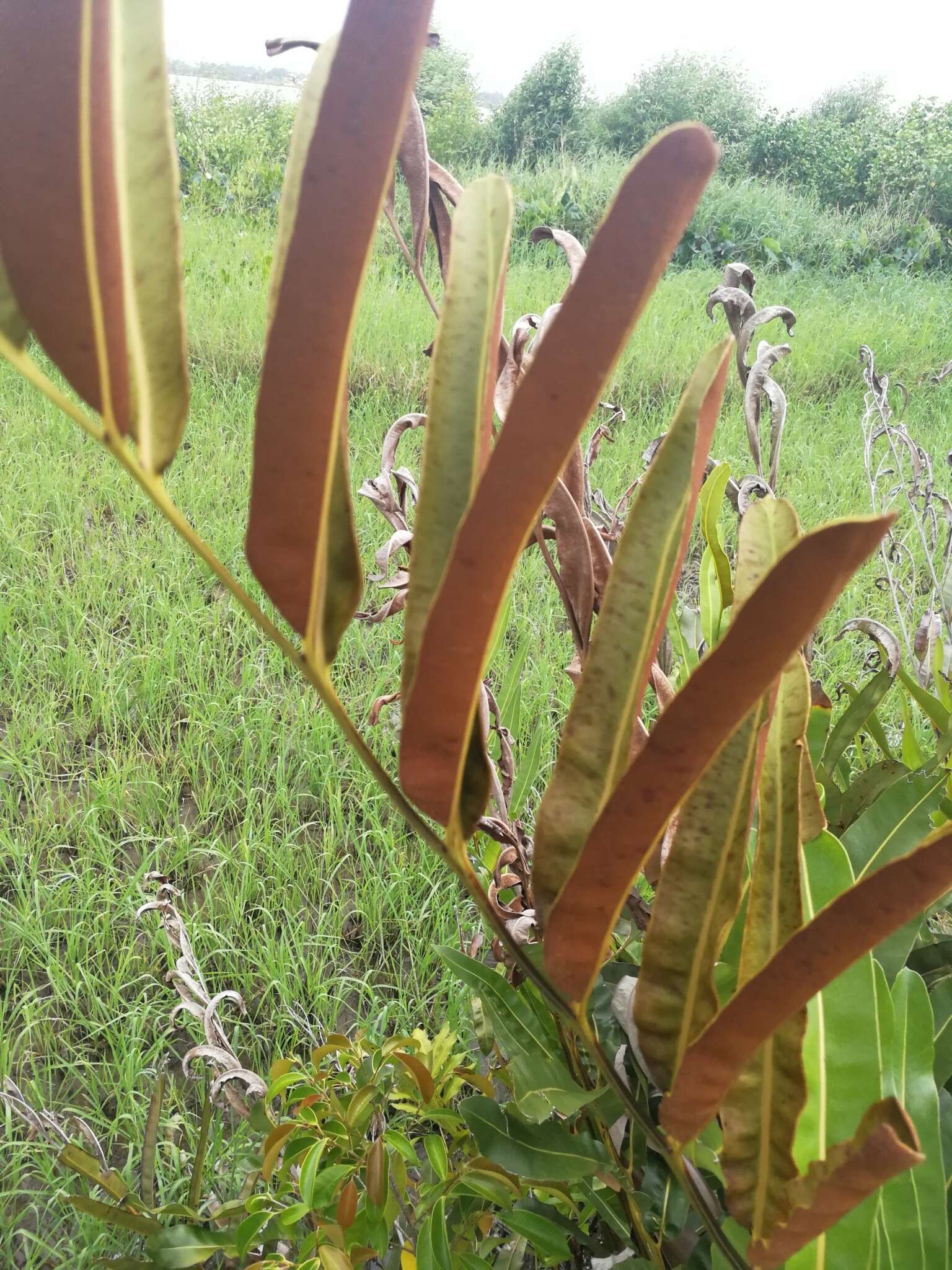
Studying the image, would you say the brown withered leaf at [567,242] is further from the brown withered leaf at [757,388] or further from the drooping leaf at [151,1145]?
the drooping leaf at [151,1145]

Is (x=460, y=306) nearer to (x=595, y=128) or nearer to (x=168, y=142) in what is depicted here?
(x=168, y=142)

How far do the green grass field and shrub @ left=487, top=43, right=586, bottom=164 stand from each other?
34.3ft

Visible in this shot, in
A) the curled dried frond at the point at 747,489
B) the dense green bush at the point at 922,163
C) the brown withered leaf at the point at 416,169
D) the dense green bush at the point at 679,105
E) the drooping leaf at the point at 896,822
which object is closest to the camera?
the brown withered leaf at the point at 416,169

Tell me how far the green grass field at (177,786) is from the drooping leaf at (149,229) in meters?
1.03

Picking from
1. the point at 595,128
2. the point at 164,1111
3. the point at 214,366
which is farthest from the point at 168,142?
the point at 595,128

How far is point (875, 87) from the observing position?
1268 centimetres

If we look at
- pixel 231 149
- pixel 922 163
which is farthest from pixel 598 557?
pixel 922 163

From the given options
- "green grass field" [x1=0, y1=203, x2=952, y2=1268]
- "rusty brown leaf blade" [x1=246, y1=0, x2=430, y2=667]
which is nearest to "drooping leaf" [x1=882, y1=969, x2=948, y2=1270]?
"rusty brown leaf blade" [x1=246, y1=0, x2=430, y2=667]

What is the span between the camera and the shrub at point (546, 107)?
1170cm

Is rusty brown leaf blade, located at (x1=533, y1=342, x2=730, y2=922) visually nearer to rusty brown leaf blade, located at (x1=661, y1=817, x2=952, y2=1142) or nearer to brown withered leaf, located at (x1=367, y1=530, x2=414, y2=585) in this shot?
rusty brown leaf blade, located at (x1=661, y1=817, x2=952, y2=1142)

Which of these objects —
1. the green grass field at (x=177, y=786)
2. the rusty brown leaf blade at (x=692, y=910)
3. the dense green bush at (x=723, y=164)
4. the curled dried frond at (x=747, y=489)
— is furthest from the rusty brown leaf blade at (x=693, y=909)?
the dense green bush at (x=723, y=164)

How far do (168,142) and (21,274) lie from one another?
0.16 feet

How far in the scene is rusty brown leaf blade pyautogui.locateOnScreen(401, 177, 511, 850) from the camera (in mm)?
256

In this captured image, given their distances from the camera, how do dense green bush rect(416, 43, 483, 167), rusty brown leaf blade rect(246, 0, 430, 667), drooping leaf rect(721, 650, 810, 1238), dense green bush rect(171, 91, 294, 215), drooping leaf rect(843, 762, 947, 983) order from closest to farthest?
rusty brown leaf blade rect(246, 0, 430, 667), drooping leaf rect(721, 650, 810, 1238), drooping leaf rect(843, 762, 947, 983), dense green bush rect(171, 91, 294, 215), dense green bush rect(416, 43, 483, 167)
